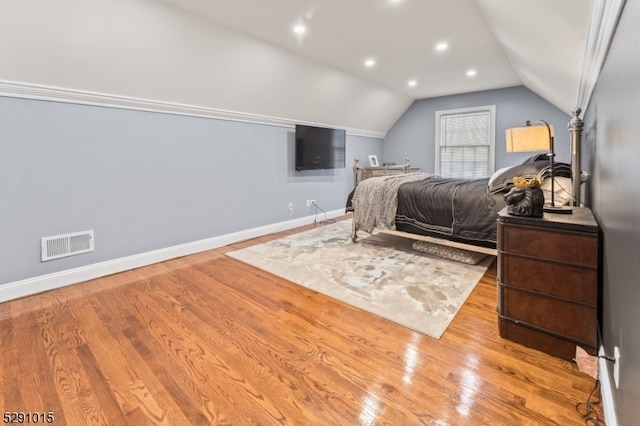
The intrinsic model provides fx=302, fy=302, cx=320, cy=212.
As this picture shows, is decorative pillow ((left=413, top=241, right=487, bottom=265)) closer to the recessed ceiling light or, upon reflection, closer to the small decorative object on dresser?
the small decorative object on dresser

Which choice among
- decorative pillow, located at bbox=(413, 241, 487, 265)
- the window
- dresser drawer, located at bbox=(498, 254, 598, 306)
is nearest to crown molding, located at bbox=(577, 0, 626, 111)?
dresser drawer, located at bbox=(498, 254, 598, 306)

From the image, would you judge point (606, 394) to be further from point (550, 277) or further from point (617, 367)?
point (550, 277)

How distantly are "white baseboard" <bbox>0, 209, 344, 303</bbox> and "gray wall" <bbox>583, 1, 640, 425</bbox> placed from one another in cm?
372

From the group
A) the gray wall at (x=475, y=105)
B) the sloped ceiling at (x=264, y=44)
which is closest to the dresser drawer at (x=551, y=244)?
the sloped ceiling at (x=264, y=44)

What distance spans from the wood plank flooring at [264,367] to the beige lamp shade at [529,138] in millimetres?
1320

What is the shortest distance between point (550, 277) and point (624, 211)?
2.52ft

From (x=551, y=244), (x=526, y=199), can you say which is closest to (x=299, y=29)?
(x=526, y=199)

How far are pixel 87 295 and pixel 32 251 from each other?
63 centimetres

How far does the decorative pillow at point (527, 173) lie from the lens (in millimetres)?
2439

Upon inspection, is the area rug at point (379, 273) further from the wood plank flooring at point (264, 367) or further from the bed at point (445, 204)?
the bed at point (445, 204)

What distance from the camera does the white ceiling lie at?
6.89 ft

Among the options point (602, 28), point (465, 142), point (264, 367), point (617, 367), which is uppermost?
point (465, 142)

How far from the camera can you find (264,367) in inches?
64.2

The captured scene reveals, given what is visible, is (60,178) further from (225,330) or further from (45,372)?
(225,330)
